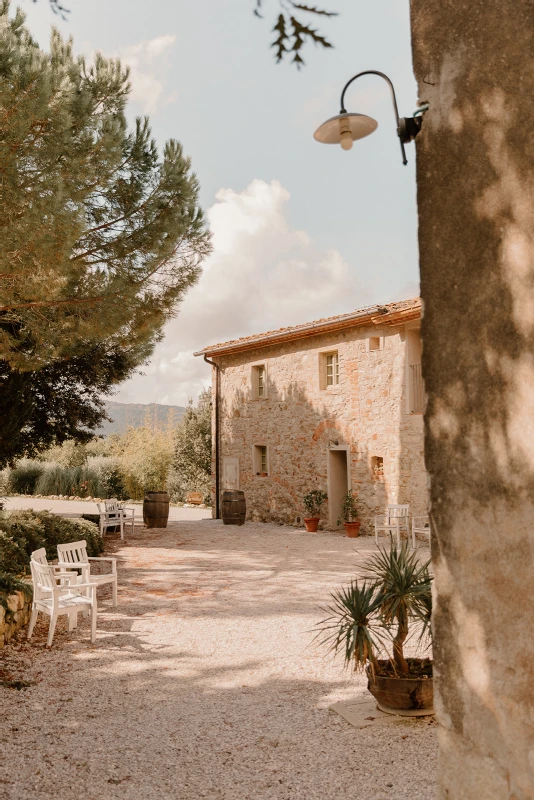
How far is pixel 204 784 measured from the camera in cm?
333

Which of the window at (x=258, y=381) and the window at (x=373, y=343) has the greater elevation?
the window at (x=373, y=343)

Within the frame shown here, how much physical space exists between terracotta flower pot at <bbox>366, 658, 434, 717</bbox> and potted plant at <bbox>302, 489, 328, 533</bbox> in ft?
36.5

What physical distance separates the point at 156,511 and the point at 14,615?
9.34m

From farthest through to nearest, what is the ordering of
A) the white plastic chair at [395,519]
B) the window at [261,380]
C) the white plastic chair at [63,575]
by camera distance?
the window at [261,380] → the white plastic chair at [395,519] → the white plastic chair at [63,575]

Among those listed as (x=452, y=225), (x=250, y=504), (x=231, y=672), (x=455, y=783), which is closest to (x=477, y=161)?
(x=452, y=225)

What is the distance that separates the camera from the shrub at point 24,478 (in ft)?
77.7

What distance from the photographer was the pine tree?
6.58 m


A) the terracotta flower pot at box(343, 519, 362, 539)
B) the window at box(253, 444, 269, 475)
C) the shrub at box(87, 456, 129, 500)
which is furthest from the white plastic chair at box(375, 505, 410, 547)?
the shrub at box(87, 456, 129, 500)

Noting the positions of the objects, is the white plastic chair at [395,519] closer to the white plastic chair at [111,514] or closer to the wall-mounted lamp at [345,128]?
the white plastic chair at [111,514]

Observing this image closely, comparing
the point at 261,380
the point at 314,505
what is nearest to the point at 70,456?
the point at 261,380

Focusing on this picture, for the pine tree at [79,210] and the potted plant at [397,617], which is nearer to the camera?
the potted plant at [397,617]

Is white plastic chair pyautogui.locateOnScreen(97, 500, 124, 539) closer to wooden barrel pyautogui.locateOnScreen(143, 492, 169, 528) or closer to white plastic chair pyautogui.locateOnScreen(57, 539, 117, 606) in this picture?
wooden barrel pyautogui.locateOnScreen(143, 492, 169, 528)

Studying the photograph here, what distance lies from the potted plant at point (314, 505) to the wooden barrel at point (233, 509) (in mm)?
1693

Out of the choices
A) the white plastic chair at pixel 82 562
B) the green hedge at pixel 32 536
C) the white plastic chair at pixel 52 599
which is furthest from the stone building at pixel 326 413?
the white plastic chair at pixel 52 599
